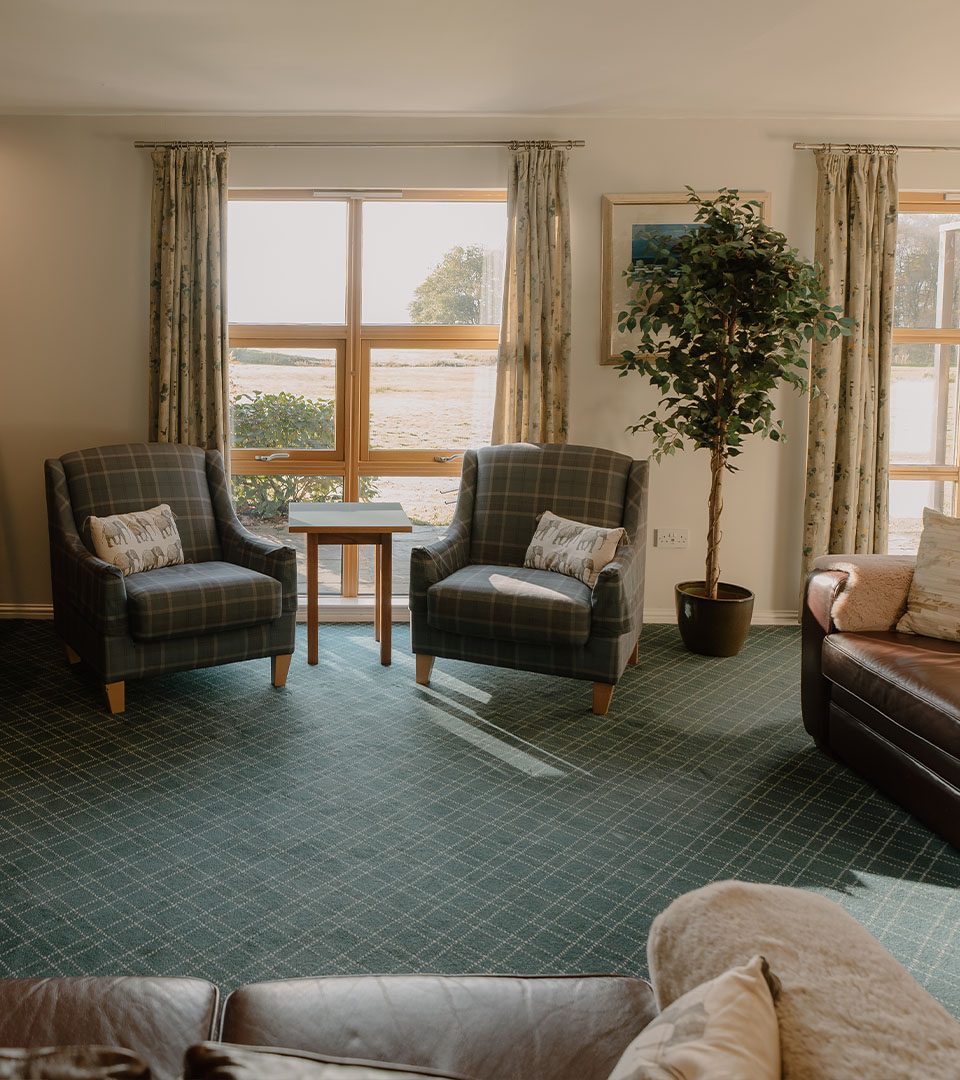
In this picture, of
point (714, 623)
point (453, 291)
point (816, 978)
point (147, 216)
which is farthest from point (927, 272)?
A: point (816, 978)

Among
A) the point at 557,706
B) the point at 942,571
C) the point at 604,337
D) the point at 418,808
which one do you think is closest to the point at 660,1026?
the point at 418,808

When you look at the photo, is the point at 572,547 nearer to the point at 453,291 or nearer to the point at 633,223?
the point at 453,291

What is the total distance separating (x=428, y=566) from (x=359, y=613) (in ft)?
4.11

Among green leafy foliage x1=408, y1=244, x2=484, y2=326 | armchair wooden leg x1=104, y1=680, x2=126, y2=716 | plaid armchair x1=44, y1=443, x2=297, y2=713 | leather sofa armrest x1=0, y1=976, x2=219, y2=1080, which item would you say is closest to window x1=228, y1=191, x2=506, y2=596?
green leafy foliage x1=408, y1=244, x2=484, y2=326

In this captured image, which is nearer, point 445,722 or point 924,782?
point 924,782

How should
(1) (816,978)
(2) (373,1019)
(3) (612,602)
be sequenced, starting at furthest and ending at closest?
(3) (612,602), (2) (373,1019), (1) (816,978)

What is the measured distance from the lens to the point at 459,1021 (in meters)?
1.26

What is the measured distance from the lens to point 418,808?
3047mm

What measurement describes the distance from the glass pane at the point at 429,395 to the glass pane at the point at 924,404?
6.92ft

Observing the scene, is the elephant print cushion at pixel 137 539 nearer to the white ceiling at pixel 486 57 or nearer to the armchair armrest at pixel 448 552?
the armchair armrest at pixel 448 552

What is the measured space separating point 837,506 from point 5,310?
4.22m

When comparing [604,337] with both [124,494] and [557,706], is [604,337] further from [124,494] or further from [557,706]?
[124,494]

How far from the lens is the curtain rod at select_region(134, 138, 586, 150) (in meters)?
4.84

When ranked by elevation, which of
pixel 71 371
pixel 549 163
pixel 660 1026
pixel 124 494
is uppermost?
pixel 549 163
